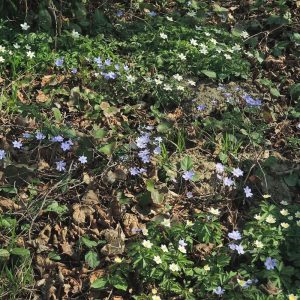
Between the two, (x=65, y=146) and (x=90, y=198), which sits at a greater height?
(x=65, y=146)

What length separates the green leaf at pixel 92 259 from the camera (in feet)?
9.62

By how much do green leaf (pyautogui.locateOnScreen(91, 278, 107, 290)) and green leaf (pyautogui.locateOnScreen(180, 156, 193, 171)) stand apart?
33.9 inches

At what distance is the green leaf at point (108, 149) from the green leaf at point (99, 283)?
2.66 ft

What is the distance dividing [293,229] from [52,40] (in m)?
2.21

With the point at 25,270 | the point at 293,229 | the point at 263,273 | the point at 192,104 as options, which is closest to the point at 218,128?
the point at 192,104

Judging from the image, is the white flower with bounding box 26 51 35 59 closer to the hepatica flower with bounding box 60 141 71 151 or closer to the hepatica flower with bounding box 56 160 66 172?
the hepatica flower with bounding box 60 141 71 151

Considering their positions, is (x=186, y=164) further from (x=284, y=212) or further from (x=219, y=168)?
(x=284, y=212)

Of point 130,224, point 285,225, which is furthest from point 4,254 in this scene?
point 285,225

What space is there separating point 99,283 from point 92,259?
0.55 feet

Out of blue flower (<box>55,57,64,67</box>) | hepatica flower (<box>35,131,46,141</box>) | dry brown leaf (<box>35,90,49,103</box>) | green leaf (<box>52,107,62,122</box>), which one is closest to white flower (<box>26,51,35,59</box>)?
blue flower (<box>55,57,64,67</box>)

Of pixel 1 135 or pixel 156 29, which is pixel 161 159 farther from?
pixel 156 29

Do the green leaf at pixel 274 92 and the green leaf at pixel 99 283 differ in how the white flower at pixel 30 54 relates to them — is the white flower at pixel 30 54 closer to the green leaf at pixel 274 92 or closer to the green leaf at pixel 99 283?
the green leaf at pixel 274 92

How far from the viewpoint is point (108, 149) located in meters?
3.37

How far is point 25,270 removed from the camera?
2.85m
